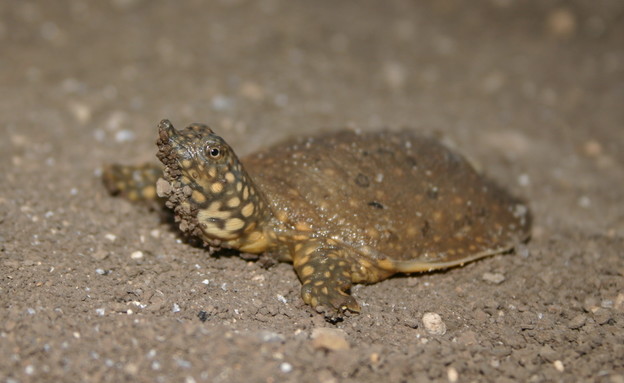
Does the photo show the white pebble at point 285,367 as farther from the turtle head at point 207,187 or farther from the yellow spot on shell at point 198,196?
the yellow spot on shell at point 198,196

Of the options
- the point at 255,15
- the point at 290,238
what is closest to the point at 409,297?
the point at 290,238

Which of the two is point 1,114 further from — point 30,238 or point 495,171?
point 495,171

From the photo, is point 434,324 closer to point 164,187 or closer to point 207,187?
point 207,187

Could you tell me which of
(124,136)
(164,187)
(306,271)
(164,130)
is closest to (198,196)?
(164,187)

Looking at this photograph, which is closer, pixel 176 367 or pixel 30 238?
pixel 176 367

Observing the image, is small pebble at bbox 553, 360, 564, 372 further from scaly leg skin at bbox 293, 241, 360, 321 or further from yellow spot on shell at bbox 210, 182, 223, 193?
yellow spot on shell at bbox 210, 182, 223, 193

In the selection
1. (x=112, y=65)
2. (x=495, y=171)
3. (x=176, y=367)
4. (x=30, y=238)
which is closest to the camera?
(x=176, y=367)
